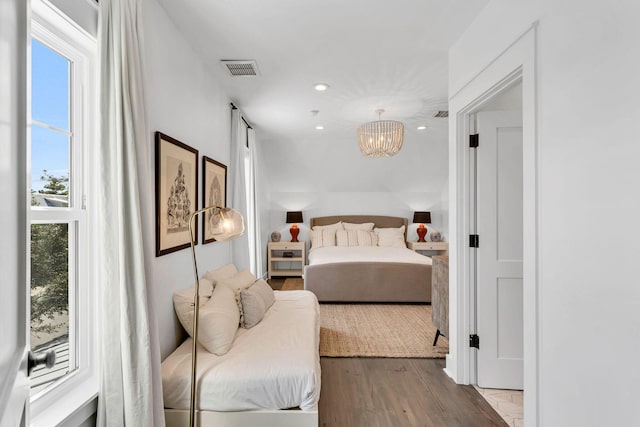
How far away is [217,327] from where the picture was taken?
206 centimetres

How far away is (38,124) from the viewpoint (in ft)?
4.20

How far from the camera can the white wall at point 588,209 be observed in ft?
3.51

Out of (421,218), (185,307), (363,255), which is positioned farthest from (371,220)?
(185,307)

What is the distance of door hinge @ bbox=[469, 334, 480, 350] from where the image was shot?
245 centimetres

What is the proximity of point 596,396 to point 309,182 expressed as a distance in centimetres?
582

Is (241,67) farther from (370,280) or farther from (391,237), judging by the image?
(391,237)

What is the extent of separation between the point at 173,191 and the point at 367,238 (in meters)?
4.66

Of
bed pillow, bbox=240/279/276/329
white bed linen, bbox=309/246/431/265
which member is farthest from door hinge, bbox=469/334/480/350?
white bed linen, bbox=309/246/431/265

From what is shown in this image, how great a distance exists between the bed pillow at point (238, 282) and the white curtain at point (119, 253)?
123cm

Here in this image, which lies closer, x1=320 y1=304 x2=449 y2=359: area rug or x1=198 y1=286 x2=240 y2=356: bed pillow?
x1=198 y1=286 x2=240 y2=356: bed pillow

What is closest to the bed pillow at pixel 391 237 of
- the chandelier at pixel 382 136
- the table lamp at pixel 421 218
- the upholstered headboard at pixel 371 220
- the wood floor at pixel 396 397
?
the upholstered headboard at pixel 371 220

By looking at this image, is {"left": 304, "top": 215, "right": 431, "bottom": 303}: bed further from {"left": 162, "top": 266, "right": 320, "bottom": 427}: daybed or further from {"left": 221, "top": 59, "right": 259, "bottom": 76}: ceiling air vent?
{"left": 162, "top": 266, "right": 320, "bottom": 427}: daybed

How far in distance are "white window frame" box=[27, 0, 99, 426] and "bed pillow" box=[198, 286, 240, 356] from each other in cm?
59

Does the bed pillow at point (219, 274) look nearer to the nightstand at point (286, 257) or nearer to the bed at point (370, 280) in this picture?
the bed at point (370, 280)
